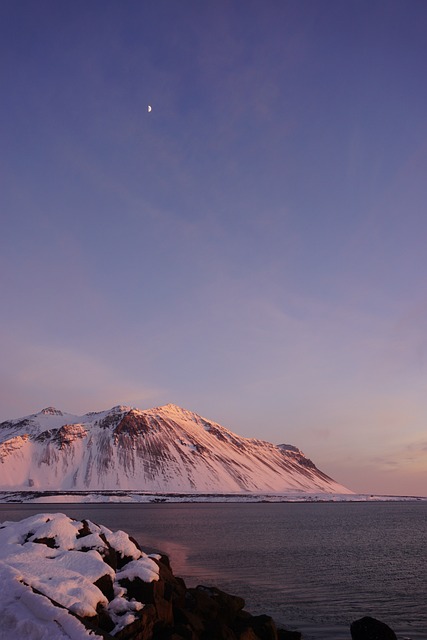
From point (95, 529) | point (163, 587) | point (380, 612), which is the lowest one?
point (380, 612)

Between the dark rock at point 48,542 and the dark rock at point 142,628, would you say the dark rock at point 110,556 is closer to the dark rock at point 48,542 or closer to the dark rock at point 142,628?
the dark rock at point 48,542

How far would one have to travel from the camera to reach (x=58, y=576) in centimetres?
1744

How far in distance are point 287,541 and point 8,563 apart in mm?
55461

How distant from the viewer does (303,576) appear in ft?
129

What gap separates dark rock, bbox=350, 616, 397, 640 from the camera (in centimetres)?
2056

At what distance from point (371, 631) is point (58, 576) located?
12.7m

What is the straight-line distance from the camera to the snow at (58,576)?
46.1 ft

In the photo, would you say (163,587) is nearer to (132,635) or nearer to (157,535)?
Answer: (132,635)

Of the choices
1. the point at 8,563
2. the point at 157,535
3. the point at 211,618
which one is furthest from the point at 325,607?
the point at 157,535

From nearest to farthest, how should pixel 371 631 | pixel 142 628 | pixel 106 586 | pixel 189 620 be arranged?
pixel 142 628 < pixel 106 586 < pixel 189 620 < pixel 371 631

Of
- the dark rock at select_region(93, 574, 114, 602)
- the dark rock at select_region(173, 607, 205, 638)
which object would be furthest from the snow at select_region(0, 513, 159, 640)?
the dark rock at select_region(173, 607, 205, 638)

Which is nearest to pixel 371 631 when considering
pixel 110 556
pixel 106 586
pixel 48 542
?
pixel 106 586

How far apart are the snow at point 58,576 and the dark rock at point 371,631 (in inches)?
336

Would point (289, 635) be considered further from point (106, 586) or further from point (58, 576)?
point (58, 576)
